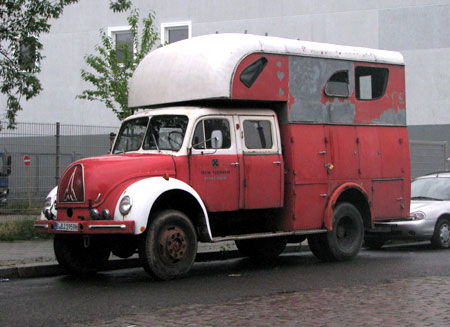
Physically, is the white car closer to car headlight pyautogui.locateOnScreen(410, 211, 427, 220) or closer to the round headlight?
car headlight pyautogui.locateOnScreen(410, 211, 427, 220)

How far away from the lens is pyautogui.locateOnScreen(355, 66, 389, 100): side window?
1365 centimetres

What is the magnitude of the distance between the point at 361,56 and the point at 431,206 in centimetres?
364

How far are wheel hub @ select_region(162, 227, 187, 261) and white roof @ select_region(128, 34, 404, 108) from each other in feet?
7.17

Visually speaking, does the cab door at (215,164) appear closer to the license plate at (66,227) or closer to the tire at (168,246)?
the tire at (168,246)

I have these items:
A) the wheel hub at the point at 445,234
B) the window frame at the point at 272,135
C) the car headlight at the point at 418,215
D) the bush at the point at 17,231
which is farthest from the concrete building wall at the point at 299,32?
the window frame at the point at 272,135

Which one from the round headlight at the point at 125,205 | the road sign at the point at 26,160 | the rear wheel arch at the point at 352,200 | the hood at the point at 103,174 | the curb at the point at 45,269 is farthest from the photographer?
the road sign at the point at 26,160

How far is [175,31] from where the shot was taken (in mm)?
30281

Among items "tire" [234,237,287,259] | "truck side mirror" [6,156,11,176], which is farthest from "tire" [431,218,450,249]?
"truck side mirror" [6,156,11,176]

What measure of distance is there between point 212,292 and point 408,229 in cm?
665

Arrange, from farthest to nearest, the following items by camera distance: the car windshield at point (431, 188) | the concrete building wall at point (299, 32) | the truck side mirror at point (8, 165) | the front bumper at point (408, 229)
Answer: the concrete building wall at point (299, 32) → the car windshield at point (431, 188) → the truck side mirror at point (8, 165) → the front bumper at point (408, 229)

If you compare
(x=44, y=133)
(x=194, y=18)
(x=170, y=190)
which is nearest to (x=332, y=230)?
(x=170, y=190)

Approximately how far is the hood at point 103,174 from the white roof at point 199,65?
4.20 feet

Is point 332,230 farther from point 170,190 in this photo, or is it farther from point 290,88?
point 170,190

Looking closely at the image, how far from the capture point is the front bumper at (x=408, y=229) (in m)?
15.0
